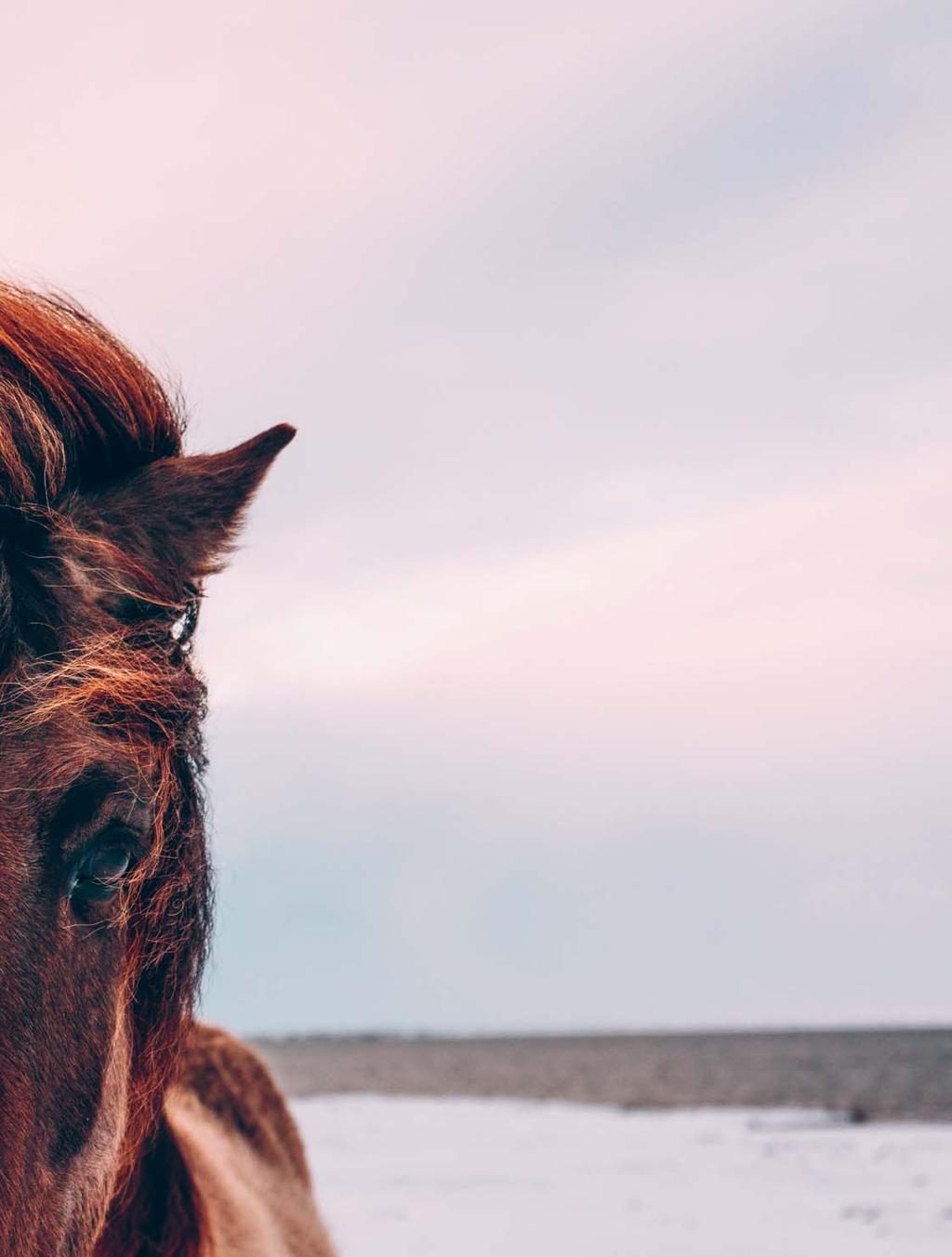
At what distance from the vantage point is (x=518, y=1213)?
9.55 metres

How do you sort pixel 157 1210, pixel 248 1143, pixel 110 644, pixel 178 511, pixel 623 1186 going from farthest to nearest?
pixel 623 1186 < pixel 248 1143 < pixel 157 1210 < pixel 178 511 < pixel 110 644

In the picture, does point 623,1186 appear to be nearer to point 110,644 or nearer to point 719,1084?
point 110,644

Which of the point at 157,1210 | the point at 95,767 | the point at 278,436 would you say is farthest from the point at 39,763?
the point at 157,1210

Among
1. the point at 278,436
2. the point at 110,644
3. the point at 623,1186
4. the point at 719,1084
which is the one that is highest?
the point at 278,436

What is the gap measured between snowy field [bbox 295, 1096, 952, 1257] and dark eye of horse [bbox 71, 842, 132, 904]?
6.40 meters

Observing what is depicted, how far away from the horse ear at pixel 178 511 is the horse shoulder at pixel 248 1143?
1815mm

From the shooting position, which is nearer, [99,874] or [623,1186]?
[99,874]

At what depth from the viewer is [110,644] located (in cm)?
168

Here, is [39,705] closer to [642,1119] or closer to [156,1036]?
[156,1036]

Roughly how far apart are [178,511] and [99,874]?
0.58 meters

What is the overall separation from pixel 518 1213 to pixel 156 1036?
8742 millimetres

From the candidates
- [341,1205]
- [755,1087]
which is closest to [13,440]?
[341,1205]

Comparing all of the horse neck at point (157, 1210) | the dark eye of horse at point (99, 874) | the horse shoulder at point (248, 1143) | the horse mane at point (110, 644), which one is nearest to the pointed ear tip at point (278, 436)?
the horse mane at point (110, 644)

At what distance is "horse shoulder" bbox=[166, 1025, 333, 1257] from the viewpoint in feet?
10.4
